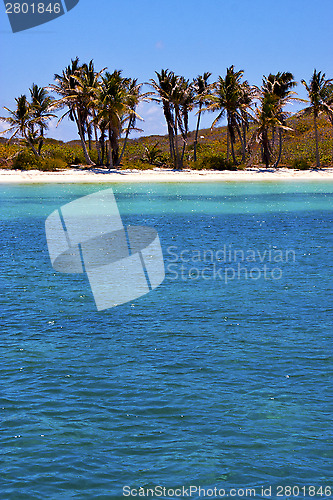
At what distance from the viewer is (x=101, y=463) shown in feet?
18.8

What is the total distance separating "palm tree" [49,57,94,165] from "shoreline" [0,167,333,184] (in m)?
4.85

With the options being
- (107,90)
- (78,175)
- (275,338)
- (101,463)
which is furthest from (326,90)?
(101,463)

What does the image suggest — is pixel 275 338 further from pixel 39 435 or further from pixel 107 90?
pixel 107 90

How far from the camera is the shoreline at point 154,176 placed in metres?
60.0

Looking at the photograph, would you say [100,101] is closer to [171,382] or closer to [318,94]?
[318,94]

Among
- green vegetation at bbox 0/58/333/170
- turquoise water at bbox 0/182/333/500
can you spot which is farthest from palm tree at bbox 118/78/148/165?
turquoise water at bbox 0/182/333/500

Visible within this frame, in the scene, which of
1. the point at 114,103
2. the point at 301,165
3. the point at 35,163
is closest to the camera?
the point at 114,103

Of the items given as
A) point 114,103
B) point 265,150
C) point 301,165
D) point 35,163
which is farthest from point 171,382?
point 301,165

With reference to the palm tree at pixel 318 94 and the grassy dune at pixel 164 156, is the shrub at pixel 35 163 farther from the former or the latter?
the palm tree at pixel 318 94

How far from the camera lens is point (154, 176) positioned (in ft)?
207

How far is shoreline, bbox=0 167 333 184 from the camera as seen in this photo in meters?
60.0

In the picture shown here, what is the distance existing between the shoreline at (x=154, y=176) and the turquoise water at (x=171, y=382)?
44.6 metres

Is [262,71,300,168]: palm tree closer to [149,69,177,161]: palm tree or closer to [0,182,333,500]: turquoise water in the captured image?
[149,69,177,161]: palm tree

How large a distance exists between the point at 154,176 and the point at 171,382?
56183 mm
